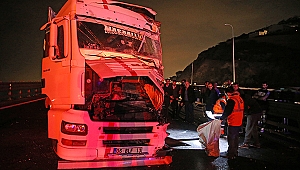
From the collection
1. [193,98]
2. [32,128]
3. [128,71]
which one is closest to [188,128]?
[193,98]

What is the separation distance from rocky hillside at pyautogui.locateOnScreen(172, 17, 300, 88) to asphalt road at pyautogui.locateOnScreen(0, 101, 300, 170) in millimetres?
39381

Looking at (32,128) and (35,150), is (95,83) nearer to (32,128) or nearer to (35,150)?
(35,150)

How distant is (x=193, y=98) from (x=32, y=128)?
20.0 ft

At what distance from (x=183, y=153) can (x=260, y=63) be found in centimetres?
5165

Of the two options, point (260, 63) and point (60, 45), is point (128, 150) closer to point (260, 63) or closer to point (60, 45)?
point (60, 45)

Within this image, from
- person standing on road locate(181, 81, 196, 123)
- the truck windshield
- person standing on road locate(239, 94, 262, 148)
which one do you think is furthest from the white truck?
person standing on road locate(181, 81, 196, 123)

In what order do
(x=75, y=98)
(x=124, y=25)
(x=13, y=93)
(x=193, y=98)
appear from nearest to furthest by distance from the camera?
(x=75, y=98) → (x=124, y=25) → (x=193, y=98) → (x=13, y=93)

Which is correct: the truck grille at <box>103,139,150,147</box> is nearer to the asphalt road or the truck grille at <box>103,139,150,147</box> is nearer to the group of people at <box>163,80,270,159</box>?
the asphalt road

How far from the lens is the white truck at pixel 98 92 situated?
5242 millimetres

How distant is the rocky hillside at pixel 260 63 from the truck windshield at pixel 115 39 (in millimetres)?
41629

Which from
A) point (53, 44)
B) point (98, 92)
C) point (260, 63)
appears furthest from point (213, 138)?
point (260, 63)

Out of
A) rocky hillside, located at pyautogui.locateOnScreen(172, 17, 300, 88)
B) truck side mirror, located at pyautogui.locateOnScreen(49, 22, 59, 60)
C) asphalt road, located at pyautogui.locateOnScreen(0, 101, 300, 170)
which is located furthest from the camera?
rocky hillside, located at pyautogui.locateOnScreen(172, 17, 300, 88)

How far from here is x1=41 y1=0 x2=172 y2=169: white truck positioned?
17.2 feet

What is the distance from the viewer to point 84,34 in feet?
18.9
